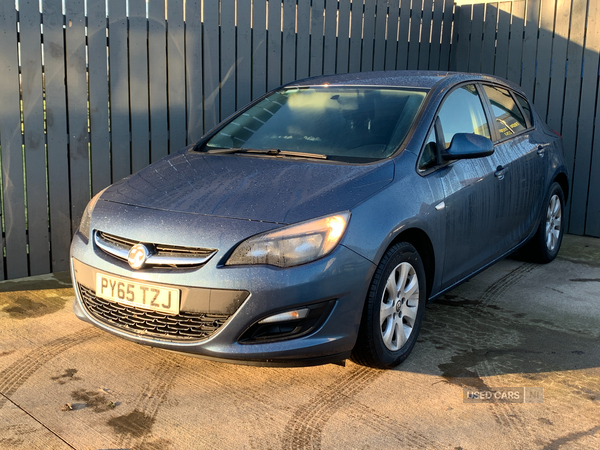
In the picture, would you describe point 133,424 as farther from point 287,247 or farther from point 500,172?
point 500,172

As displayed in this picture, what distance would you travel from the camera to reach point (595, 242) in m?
7.07

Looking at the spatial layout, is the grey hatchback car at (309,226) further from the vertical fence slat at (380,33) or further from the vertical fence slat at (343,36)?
the vertical fence slat at (380,33)

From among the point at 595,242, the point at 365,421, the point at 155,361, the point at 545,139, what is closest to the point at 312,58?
the point at 545,139

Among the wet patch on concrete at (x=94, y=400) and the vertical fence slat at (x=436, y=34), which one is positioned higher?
the vertical fence slat at (x=436, y=34)

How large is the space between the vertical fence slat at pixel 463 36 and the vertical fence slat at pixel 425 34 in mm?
466

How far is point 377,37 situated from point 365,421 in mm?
5467

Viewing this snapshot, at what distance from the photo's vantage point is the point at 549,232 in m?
5.84

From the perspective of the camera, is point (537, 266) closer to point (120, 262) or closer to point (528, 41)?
point (528, 41)

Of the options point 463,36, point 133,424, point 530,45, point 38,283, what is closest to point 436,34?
point 463,36

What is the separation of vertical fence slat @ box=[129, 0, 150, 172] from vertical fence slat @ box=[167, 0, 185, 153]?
9.2 inches

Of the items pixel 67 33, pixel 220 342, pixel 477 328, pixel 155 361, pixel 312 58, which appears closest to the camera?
pixel 220 342

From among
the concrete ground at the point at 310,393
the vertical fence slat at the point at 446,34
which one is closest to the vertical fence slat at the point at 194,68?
the concrete ground at the point at 310,393

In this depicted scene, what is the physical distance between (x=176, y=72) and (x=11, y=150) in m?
1.55

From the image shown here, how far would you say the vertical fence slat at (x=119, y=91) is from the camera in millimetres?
5484
